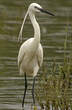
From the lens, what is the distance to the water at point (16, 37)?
10.4m

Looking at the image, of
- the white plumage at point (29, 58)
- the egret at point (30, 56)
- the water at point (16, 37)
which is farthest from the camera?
the water at point (16, 37)

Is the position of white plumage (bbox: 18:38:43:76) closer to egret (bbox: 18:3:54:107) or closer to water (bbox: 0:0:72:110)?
egret (bbox: 18:3:54:107)

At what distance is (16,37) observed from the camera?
49.7ft

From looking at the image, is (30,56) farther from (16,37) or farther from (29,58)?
(16,37)

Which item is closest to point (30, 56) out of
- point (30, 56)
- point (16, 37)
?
point (30, 56)

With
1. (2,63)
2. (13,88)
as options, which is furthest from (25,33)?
(13,88)

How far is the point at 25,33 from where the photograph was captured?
1569 cm

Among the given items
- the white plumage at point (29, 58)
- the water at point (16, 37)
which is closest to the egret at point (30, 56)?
the white plumage at point (29, 58)

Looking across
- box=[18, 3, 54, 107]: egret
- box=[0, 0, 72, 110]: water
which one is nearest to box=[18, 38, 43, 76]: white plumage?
box=[18, 3, 54, 107]: egret

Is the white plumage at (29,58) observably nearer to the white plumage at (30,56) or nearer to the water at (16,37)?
the white plumage at (30,56)

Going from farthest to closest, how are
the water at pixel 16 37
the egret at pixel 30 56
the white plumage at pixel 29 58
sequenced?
the water at pixel 16 37 → the white plumage at pixel 29 58 → the egret at pixel 30 56

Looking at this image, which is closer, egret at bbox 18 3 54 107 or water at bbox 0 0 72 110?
egret at bbox 18 3 54 107

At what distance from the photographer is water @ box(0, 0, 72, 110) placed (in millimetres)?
10375

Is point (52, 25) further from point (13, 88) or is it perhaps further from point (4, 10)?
point (13, 88)
